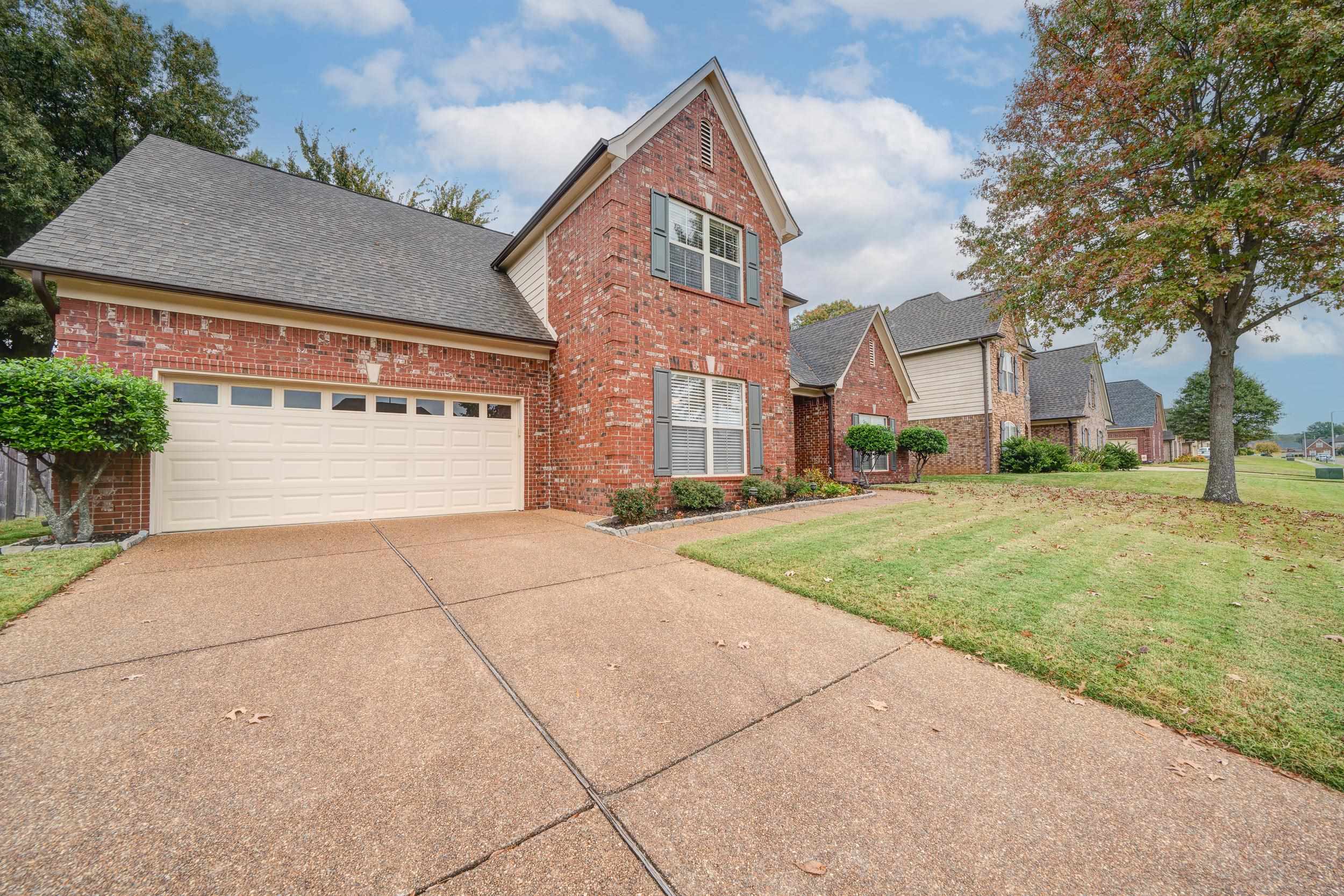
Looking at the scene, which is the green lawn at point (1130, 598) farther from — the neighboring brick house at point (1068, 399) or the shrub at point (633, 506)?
the neighboring brick house at point (1068, 399)

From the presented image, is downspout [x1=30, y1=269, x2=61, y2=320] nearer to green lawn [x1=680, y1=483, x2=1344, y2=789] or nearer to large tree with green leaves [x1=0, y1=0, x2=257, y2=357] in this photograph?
green lawn [x1=680, y1=483, x2=1344, y2=789]

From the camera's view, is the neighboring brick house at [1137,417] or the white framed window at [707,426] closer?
the white framed window at [707,426]

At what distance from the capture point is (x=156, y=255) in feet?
22.9

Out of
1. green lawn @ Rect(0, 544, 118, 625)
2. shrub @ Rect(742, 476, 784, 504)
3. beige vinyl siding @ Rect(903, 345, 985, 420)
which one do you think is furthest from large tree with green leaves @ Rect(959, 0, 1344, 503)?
green lawn @ Rect(0, 544, 118, 625)

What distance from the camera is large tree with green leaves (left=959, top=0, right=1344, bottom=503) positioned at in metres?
7.89

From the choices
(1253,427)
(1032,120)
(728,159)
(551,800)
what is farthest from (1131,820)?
(1253,427)

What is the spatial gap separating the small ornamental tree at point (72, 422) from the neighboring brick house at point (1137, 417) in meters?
49.9

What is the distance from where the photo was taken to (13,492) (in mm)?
8570

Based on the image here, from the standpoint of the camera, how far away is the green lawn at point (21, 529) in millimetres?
6098

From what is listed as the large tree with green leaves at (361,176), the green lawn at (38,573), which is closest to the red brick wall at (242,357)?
the green lawn at (38,573)

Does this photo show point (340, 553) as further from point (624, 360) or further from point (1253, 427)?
point (1253, 427)

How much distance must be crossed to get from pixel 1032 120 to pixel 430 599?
50.4ft

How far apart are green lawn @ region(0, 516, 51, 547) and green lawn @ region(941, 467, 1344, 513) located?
19.0m

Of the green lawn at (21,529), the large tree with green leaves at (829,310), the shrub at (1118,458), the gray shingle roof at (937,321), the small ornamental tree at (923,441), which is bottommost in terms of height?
the green lawn at (21,529)
